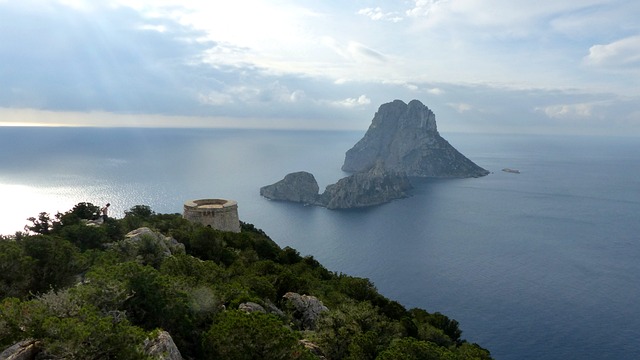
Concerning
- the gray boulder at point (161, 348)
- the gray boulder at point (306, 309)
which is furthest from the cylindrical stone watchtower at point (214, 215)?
the gray boulder at point (161, 348)

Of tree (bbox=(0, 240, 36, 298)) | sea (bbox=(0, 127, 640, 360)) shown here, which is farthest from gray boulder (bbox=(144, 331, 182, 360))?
sea (bbox=(0, 127, 640, 360))

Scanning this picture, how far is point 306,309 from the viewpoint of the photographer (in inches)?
1210

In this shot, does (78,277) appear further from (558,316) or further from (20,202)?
(20,202)

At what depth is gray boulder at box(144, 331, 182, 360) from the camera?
47.9 ft

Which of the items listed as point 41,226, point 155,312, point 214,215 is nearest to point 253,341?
point 155,312

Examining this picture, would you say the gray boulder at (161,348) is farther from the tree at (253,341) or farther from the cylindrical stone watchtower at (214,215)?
the cylindrical stone watchtower at (214,215)

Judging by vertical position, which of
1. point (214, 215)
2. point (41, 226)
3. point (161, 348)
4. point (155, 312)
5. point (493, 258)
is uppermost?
point (161, 348)

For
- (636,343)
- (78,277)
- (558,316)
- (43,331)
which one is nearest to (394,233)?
(558,316)

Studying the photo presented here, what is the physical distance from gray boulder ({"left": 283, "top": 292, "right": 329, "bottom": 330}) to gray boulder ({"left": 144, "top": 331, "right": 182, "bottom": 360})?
49.1ft

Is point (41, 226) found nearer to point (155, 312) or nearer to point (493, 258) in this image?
point (155, 312)

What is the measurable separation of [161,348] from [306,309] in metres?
16.9

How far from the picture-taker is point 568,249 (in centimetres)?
13262

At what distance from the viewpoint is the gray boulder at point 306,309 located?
→ 97.0 ft

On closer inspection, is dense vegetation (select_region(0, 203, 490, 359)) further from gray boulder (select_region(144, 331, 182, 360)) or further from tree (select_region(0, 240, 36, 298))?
gray boulder (select_region(144, 331, 182, 360))
